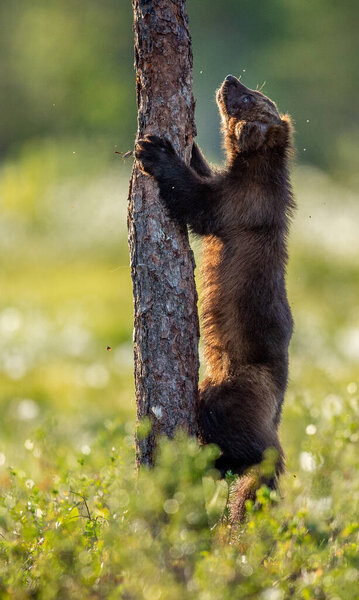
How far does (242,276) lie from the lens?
3.89m

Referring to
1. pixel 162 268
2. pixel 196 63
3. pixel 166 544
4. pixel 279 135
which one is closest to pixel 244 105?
pixel 279 135

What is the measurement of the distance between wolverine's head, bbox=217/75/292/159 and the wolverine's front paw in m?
0.66

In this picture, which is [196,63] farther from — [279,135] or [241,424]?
[241,424]

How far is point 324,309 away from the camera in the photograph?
390 inches

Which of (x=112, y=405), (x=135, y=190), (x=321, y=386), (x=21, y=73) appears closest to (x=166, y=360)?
(x=135, y=190)

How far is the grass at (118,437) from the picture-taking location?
277cm

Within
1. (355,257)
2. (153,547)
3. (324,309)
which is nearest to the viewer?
(153,547)

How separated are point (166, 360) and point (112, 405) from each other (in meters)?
3.37

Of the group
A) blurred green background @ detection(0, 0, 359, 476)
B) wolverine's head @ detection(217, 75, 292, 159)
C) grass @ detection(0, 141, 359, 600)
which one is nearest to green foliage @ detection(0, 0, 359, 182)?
blurred green background @ detection(0, 0, 359, 476)

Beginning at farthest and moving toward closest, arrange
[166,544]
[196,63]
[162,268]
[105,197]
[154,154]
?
[196,63]
[105,197]
[154,154]
[162,268]
[166,544]

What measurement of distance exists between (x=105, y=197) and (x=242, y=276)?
9522 millimetres

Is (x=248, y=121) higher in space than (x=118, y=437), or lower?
higher

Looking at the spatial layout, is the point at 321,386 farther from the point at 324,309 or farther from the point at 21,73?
the point at 21,73

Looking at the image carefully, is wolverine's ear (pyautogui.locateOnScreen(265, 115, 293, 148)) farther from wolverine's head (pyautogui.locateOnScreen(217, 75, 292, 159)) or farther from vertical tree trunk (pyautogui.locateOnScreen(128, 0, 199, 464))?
vertical tree trunk (pyautogui.locateOnScreen(128, 0, 199, 464))
